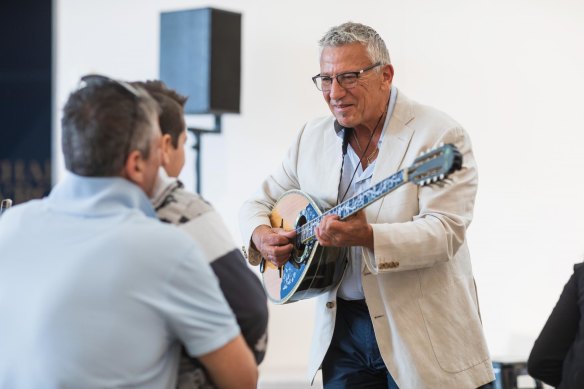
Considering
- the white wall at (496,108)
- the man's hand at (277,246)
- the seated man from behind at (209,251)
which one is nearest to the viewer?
the seated man from behind at (209,251)

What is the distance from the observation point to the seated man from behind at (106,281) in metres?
1.41

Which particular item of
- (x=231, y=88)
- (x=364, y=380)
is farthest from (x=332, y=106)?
(x=231, y=88)

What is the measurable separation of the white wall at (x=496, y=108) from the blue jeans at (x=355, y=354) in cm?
197

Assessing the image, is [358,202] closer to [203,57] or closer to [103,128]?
[103,128]

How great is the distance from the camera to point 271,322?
4492 millimetres

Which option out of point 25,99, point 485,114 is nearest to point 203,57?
point 25,99

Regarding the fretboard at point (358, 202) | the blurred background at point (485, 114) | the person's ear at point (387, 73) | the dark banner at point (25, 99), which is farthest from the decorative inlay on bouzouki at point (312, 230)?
the dark banner at point (25, 99)

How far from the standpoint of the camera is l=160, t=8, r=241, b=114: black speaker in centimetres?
419

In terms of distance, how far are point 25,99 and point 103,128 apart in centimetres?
367

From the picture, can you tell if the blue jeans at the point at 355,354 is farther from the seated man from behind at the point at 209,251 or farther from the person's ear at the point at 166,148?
the person's ear at the point at 166,148

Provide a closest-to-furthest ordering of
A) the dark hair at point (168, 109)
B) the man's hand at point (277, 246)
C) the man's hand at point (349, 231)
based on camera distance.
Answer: the dark hair at point (168, 109) < the man's hand at point (349, 231) < the man's hand at point (277, 246)

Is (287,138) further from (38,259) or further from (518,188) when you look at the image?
(38,259)

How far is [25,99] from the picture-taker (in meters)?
4.94

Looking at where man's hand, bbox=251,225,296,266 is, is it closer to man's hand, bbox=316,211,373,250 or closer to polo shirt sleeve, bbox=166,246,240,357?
man's hand, bbox=316,211,373,250
